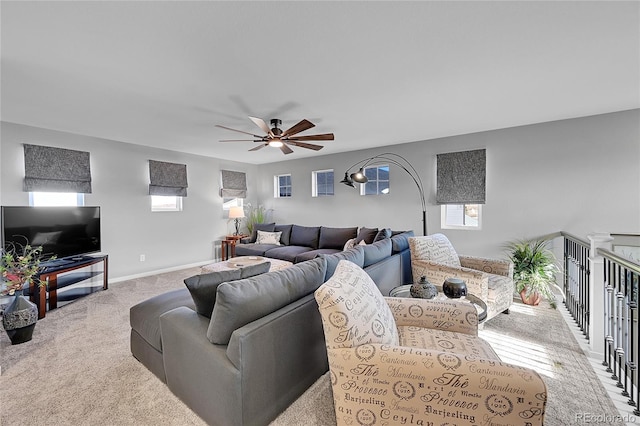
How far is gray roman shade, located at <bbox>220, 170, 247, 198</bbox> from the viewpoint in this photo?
19.8ft

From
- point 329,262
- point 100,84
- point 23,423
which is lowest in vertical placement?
point 23,423

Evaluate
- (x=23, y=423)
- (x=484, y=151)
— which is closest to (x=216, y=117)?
(x=23, y=423)

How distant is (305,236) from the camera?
5195mm

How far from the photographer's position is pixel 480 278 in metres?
Result: 2.44

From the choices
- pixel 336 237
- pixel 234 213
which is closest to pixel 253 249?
pixel 234 213

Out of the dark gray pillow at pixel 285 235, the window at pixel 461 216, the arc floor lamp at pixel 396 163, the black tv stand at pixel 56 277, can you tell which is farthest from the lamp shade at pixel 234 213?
the window at pixel 461 216

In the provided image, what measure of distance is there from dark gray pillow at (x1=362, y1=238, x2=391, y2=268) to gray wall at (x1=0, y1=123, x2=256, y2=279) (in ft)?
14.0

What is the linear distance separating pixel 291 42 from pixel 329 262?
1596 millimetres

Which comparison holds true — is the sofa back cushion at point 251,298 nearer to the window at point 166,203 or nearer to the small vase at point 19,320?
the small vase at point 19,320

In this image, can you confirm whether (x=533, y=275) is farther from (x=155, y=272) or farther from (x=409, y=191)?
(x=155, y=272)

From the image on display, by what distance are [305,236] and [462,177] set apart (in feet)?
9.68

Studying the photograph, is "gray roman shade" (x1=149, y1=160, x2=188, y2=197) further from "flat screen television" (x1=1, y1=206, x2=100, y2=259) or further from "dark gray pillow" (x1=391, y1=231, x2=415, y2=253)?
"dark gray pillow" (x1=391, y1=231, x2=415, y2=253)

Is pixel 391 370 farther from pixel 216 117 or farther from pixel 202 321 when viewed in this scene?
pixel 216 117

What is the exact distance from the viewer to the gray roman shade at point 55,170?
140 inches
